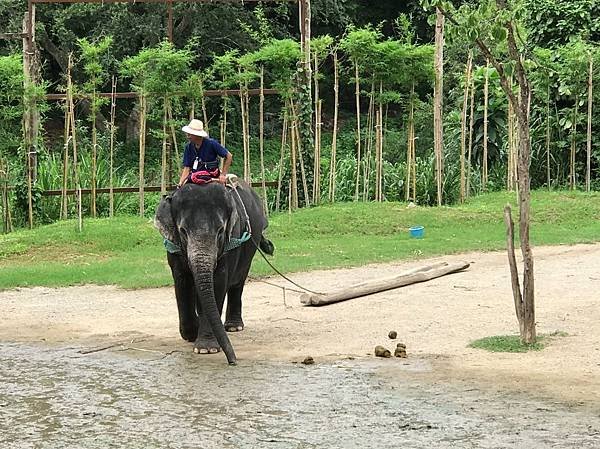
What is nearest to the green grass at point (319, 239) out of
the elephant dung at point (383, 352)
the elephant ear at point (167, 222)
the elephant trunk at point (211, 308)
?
the elephant ear at point (167, 222)

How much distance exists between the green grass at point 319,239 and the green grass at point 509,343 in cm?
498

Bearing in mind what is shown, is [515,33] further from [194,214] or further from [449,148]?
[449,148]

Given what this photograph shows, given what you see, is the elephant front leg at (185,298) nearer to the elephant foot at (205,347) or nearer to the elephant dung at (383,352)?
the elephant foot at (205,347)

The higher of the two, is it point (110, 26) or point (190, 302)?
point (110, 26)

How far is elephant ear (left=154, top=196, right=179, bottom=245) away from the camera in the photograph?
33.3ft

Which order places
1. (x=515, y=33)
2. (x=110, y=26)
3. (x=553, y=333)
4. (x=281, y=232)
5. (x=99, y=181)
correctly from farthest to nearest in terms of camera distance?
(x=110, y=26), (x=99, y=181), (x=281, y=232), (x=553, y=333), (x=515, y=33)

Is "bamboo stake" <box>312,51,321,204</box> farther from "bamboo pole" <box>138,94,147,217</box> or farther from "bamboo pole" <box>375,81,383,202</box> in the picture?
"bamboo pole" <box>138,94,147,217</box>

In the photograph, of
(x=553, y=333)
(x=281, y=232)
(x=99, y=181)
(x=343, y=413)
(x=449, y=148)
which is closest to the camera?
(x=343, y=413)

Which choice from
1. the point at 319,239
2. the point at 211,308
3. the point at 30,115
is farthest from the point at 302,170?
the point at 211,308

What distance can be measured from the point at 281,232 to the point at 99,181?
4116mm

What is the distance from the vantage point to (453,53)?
27.6 metres

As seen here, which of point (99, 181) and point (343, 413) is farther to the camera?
point (99, 181)

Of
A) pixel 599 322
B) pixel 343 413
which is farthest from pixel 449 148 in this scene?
pixel 343 413

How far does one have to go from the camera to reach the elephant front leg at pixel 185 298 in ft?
33.6
